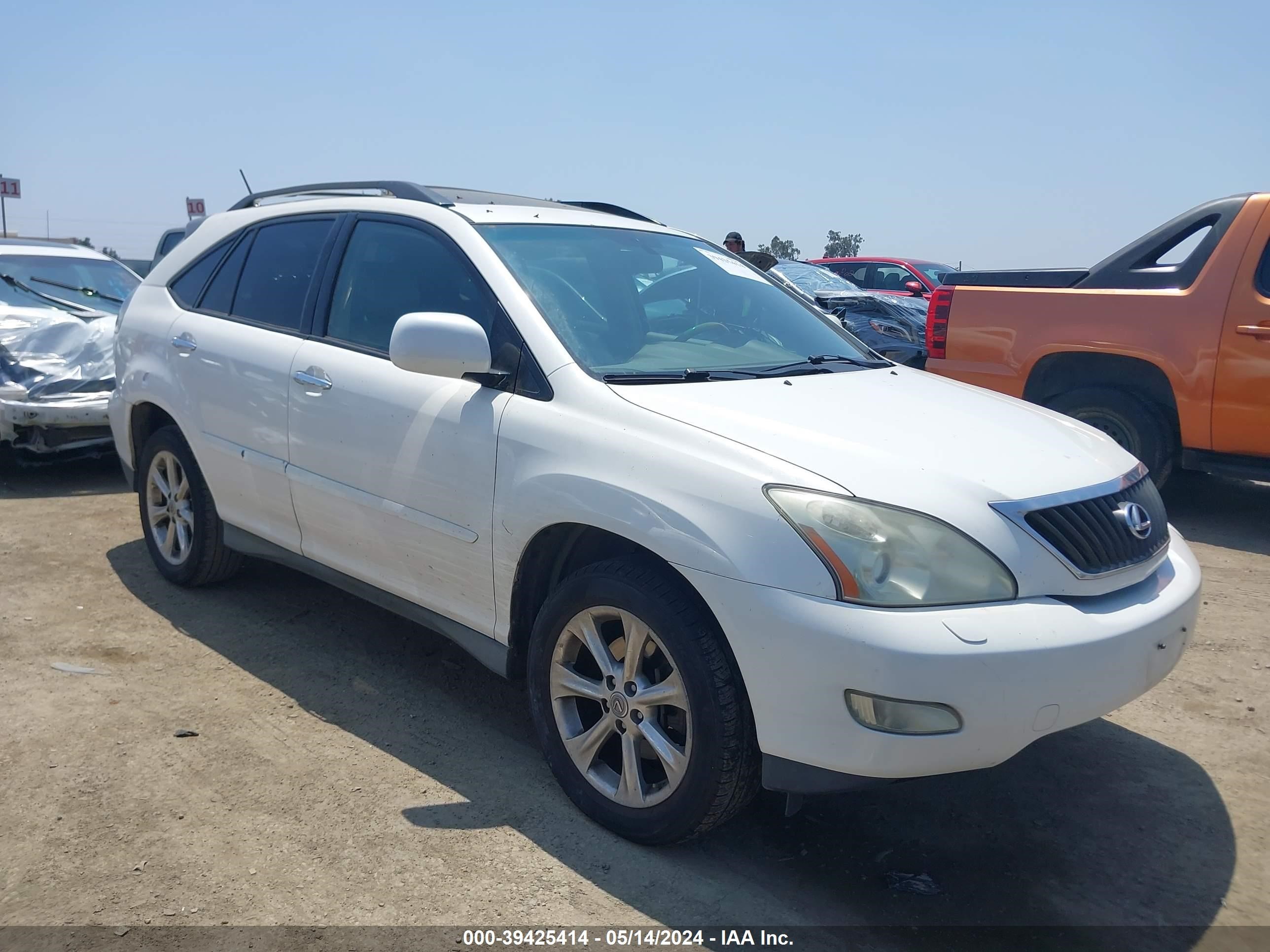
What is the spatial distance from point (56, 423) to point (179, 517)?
2.69m

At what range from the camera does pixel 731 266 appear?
4.24m

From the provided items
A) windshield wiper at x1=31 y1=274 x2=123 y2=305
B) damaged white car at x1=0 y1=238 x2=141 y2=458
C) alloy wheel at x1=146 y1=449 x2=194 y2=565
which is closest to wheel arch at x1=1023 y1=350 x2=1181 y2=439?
alloy wheel at x1=146 y1=449 x2=194 y2=565

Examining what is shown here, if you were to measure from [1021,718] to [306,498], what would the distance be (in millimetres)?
2608

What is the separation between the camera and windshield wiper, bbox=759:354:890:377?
138 inches

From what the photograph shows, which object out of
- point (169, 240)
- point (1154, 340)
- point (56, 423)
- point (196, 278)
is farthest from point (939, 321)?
point (169, 240)

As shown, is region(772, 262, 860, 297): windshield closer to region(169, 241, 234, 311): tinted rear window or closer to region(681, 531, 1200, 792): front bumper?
region(169, 241, 234, 311): tinted rear window

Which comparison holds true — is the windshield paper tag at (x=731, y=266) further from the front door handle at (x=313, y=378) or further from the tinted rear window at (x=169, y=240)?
the tinted rear window at (x=169, y=240)

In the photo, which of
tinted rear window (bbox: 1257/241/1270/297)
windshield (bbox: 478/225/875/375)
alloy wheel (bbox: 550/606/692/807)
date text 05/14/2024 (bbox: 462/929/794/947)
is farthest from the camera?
tinted rear window (bbox: 1257/241/1270/297)

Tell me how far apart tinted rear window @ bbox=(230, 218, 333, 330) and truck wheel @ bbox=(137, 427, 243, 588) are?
0.76 meters

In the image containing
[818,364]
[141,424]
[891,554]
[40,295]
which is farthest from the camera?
[40,295]

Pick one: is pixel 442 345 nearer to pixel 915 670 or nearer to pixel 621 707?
pixel 621 707

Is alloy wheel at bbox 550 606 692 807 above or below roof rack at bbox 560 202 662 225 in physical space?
below

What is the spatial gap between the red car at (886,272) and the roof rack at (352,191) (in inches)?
418

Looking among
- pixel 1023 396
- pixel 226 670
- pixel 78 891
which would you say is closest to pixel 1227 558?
pixel 1023 396
